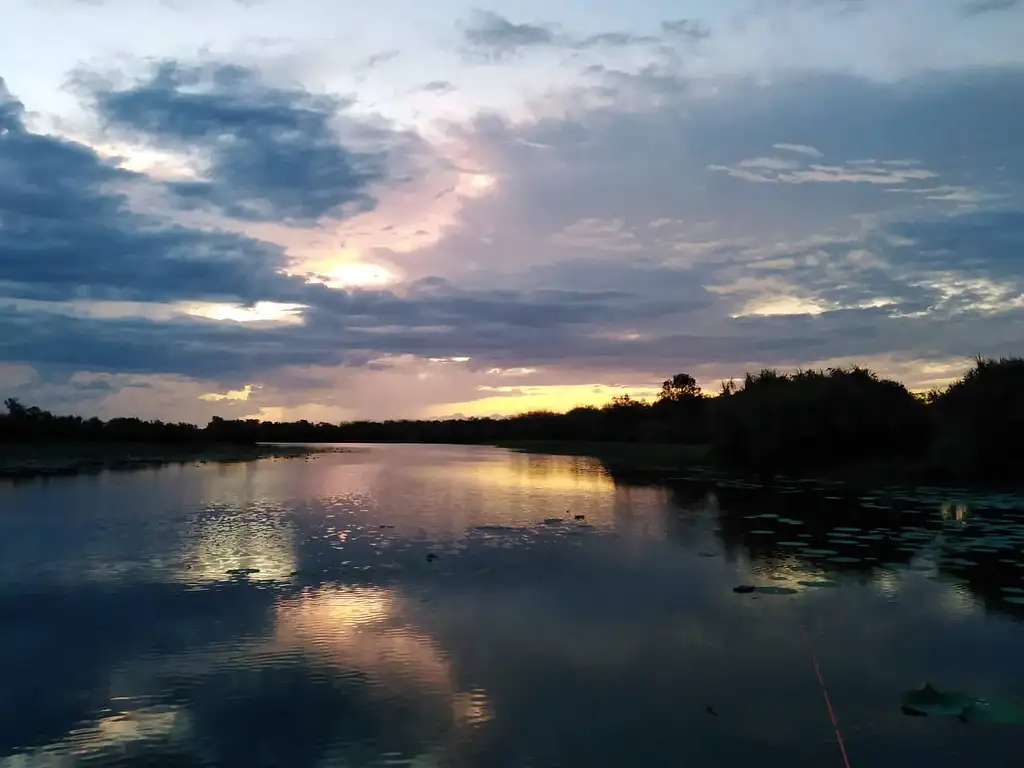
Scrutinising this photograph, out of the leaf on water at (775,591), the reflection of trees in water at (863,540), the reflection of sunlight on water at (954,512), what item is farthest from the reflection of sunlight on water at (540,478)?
the leaf on water at (775,591)

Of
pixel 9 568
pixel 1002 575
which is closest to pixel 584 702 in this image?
pixel 1002 575

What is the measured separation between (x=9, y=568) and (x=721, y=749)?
12447 mm

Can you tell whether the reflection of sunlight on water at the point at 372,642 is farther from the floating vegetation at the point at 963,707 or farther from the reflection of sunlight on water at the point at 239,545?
the floating vegetation at the point at 963,707

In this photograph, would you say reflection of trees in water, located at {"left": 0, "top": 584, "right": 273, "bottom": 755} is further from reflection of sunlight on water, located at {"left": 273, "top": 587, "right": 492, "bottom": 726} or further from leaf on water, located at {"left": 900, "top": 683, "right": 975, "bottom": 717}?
leaf on water, located at {"left": 900, "top": 683, "right": 975, "bottom": 717}

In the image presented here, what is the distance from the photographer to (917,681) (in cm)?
809

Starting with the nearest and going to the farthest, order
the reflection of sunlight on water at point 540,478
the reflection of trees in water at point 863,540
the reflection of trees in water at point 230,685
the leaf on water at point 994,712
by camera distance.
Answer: the reflection of trees in water at point 230,685, the leaf on water at point 994,712, the reflection of trees in water at point 863,540, the reflection of sunlight on water at point 540,478

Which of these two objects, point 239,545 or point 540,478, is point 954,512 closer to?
point 239,545

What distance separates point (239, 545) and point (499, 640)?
851cm

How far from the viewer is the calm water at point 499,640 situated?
6547 mm

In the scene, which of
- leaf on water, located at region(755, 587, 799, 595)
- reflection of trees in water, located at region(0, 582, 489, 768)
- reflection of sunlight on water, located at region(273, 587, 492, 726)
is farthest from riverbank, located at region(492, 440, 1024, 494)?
reflection of trees in water, located at region(0, 582, 489, 768)

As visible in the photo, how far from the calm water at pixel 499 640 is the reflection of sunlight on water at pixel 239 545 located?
99 millimetres

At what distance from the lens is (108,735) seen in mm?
6648

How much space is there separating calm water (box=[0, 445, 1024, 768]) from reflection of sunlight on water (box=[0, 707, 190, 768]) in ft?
0.08

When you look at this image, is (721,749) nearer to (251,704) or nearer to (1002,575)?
(251,704)
